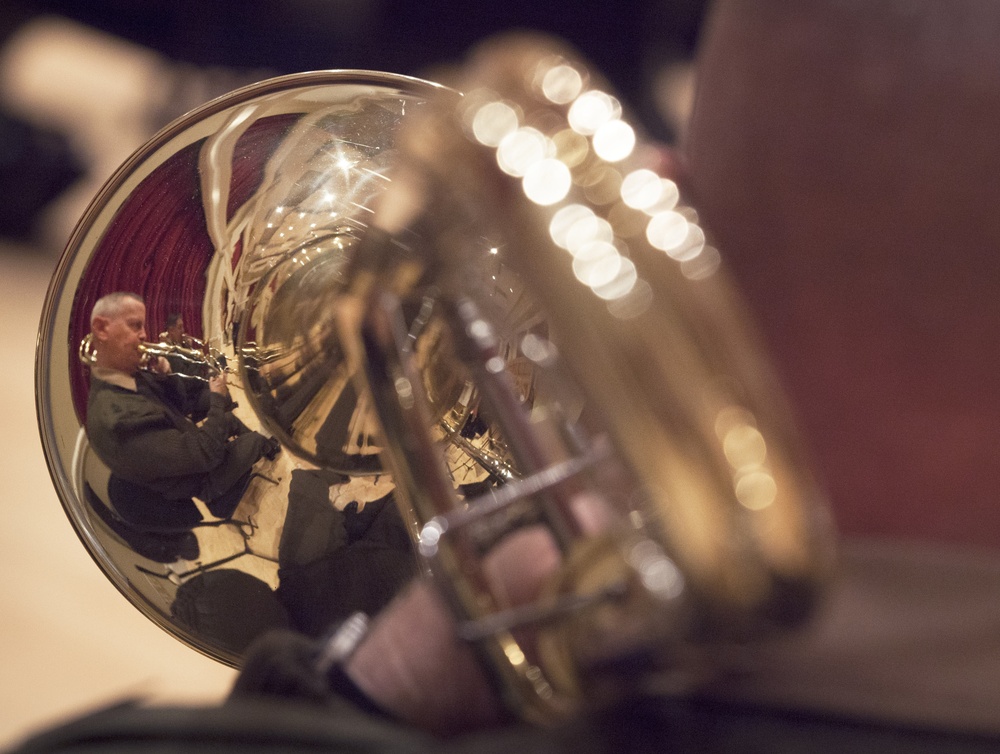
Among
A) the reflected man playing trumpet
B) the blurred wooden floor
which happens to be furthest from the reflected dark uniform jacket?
the blurred wooden floor

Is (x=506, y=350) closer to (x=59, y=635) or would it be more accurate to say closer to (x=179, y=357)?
(x=179, y=357)

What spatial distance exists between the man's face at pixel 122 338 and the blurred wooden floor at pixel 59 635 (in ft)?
1.59

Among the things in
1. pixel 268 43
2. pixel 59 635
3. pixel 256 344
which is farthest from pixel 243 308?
pixel 268 43

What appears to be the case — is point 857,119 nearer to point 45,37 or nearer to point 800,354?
point 800,354

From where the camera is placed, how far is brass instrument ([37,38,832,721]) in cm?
33

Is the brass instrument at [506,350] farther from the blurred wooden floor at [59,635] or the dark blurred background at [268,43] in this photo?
the dark blurred background at [268,43]

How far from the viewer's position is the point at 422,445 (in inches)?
20.2

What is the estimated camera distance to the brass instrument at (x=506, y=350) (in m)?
0.33

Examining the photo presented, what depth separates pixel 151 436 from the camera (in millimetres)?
627

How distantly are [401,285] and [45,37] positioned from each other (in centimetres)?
320

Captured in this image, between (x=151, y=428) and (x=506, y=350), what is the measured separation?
0.77 ft

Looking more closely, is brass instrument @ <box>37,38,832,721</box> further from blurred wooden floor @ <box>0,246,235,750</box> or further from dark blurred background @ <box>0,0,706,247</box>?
dark blurred background @ <box>0,0,706,247</box>

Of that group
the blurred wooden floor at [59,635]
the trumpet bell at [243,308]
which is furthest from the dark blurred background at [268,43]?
the trumpet bell at [243,308]

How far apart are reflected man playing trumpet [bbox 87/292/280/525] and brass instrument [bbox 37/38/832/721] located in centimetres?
2
